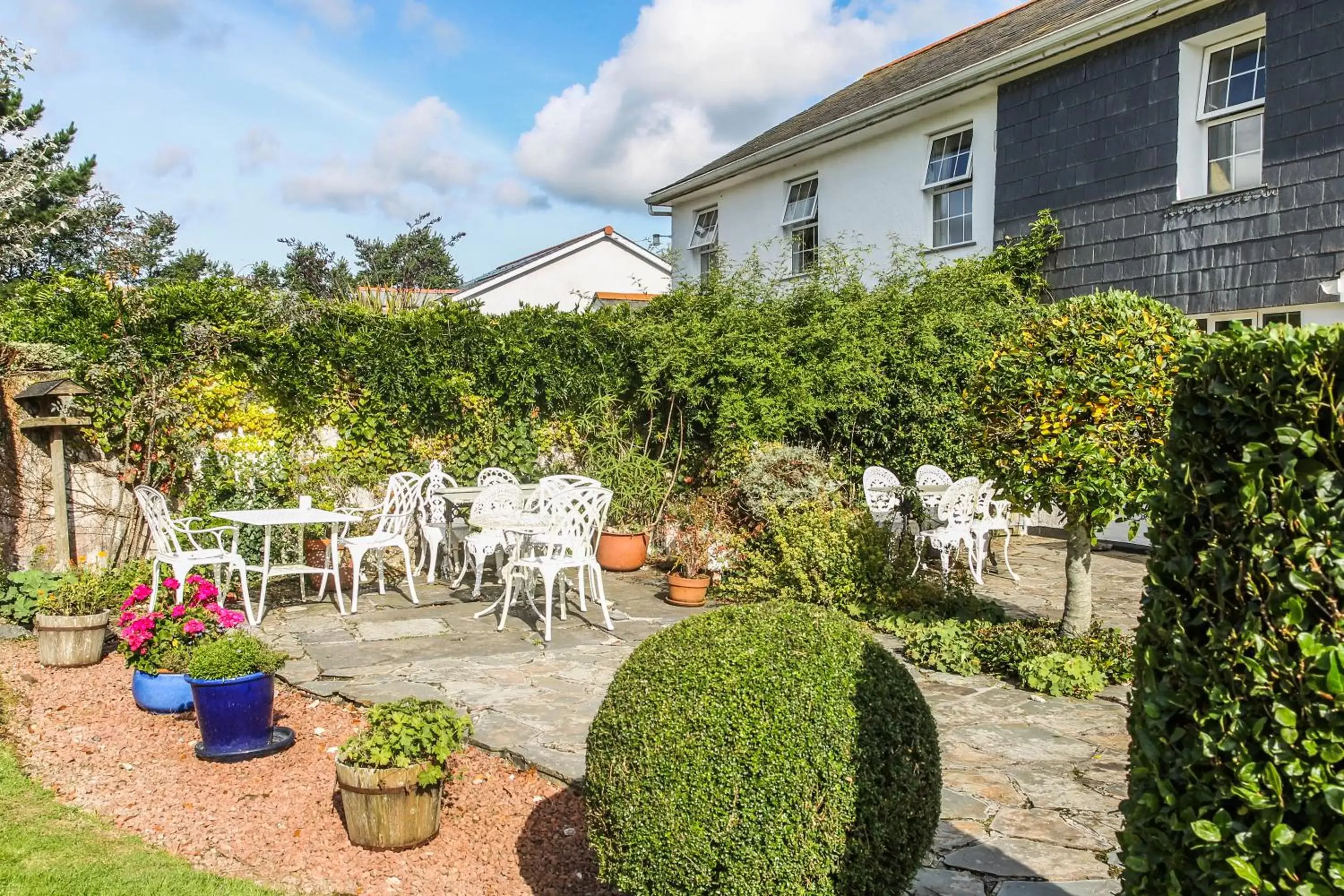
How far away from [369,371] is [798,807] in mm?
7969

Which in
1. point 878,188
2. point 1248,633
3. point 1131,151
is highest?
point 878,188

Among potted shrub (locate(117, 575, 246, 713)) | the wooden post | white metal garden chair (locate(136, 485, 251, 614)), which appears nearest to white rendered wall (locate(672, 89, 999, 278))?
white metal garden chair (locate(136, 485, 251, 614))

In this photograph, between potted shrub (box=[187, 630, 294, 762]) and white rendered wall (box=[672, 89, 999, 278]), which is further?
white rendered wall (box=[672, 89, 999, 278])

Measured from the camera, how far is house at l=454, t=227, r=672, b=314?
90.6 ft

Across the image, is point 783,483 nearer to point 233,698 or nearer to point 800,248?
point 233,698

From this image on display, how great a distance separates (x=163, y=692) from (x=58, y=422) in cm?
382

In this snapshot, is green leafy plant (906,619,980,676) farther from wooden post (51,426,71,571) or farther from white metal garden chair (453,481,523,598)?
wooden post (51,426,71,571)

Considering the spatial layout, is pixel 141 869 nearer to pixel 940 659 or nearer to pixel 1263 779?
pixel 1263 779

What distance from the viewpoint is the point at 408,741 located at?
3.67 metres

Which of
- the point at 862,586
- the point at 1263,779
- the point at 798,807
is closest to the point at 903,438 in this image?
the point at 862,586

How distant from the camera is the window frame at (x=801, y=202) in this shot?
1462cm

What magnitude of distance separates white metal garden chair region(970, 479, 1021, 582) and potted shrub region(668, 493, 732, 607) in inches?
92.4

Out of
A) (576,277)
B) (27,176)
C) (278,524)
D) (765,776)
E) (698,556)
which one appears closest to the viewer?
(765,776)

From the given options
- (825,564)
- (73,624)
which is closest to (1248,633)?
(825,564)
